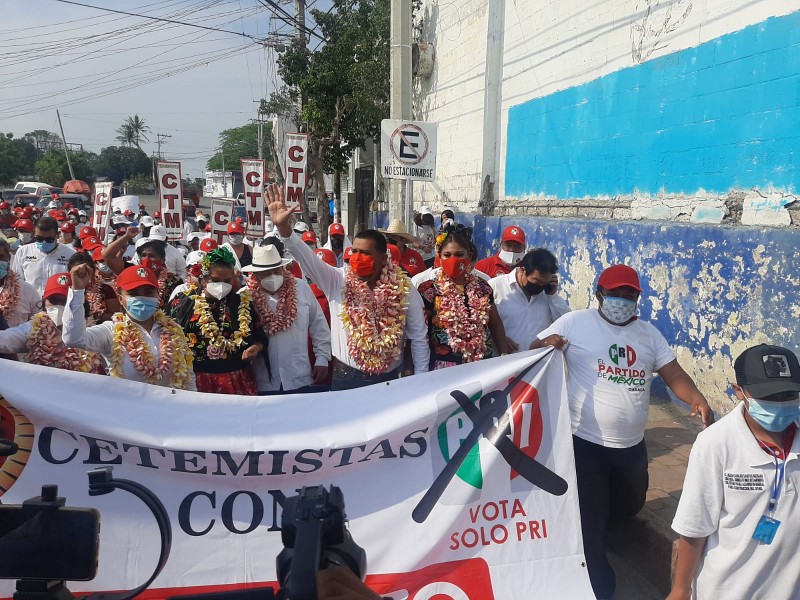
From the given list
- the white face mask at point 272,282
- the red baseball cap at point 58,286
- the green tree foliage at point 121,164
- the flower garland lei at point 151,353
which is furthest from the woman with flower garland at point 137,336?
the green tree foliage at point 121,164

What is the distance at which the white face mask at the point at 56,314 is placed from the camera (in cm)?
433

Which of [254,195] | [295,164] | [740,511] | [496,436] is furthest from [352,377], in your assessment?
[254,195]

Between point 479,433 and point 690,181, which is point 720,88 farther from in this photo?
point 479,433

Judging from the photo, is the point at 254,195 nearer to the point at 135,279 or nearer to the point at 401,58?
the point at 401,58

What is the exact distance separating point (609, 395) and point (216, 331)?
101 inches

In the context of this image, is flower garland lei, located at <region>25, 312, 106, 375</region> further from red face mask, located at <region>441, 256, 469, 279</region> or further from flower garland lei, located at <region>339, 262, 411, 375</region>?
red face mask, located at <region>441, 256, 469, 279</region>

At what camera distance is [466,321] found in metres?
4.36

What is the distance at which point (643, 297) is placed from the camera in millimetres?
6746

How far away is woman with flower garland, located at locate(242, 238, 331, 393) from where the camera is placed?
4.66 metres

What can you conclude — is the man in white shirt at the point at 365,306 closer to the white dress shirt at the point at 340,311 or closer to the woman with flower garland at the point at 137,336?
the white dress shirt at the point at 340,311

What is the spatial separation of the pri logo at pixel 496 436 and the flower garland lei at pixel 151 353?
1.61 meters

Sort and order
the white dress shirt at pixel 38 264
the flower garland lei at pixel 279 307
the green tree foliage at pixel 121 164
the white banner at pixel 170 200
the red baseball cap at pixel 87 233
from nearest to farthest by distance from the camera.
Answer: the flower garland lei at pixel 279 307
the white dress shirt at pixel 38 264
the red baseball cap at pixel 87 233
the white banner at pixel 170 200
the green tree foliage at pixel 121 164

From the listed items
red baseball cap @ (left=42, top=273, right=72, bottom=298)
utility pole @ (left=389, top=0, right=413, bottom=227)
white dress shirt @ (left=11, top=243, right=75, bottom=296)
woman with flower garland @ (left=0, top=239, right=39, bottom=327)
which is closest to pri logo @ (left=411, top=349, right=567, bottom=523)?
red baseball cap @ (left=42, top=273, right=72, bottom=298)

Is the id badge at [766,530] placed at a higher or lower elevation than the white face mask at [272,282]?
lower
